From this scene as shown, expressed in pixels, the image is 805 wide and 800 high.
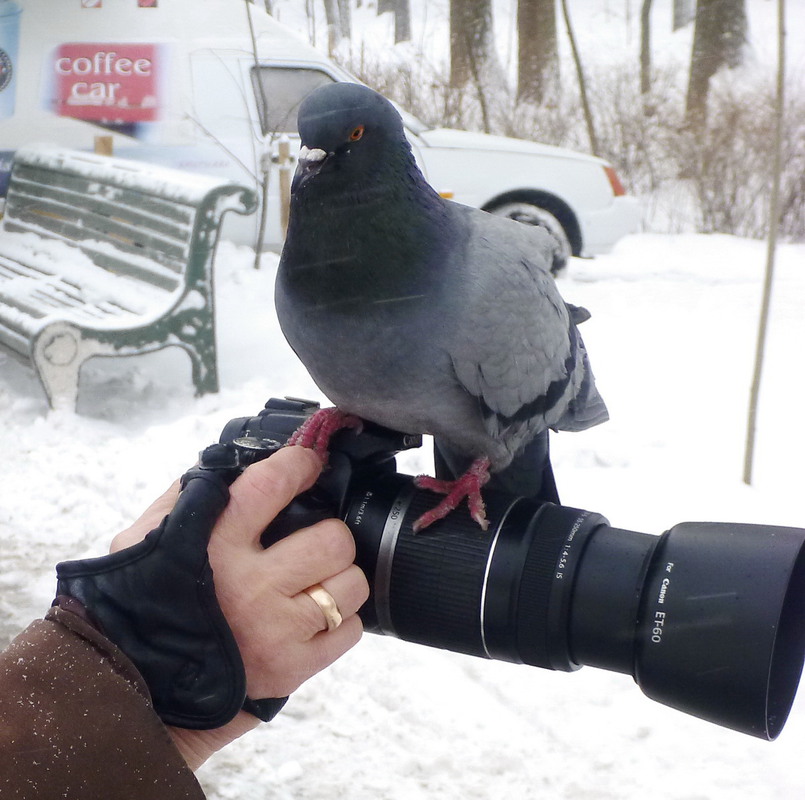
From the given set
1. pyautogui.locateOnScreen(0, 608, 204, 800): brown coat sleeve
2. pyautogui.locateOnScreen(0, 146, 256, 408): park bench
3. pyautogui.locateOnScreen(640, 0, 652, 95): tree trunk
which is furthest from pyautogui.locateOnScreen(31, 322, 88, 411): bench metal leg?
pyautogui.locateOnScreen(640, 0, 652, 95): tree trunk

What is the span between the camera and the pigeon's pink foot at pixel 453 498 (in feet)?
3.74

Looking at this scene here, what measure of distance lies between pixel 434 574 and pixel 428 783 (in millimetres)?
818

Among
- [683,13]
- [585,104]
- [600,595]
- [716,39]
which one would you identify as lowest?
[600,595]

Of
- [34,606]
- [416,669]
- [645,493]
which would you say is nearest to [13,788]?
[416,669]

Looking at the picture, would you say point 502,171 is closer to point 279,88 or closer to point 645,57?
point 279,88

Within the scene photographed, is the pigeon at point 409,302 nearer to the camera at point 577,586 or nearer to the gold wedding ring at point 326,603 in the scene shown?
the camera at point 577,586

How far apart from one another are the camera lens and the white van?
209 cm

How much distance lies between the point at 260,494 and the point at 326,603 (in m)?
0.14

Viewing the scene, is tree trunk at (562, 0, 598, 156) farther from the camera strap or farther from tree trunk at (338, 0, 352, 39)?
the camera strap

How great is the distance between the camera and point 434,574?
1.13m

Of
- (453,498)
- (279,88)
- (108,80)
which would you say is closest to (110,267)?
(108,80)

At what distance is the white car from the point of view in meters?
3.04

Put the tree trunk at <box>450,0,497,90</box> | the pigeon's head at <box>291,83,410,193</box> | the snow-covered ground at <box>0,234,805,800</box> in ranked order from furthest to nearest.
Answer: the tree trunk at <box>450,0,497,90</box>, the snow-covered ground at <box>0,234,805,800</box>, the pigeon's head at <box>291,83,410,193</box>

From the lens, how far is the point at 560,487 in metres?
2.74
